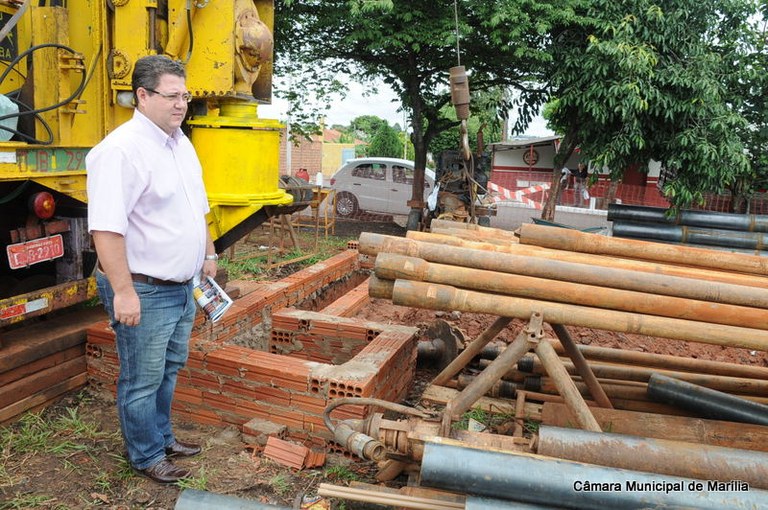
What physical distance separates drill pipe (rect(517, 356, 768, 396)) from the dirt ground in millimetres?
1386

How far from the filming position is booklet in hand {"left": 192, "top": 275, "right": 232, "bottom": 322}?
3201 millimetres

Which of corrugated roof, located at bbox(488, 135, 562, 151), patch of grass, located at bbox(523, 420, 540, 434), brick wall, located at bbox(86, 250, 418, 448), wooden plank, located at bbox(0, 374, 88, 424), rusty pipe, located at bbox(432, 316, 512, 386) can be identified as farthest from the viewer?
corrugated roof, located at bbox(488, 135, 562, 151)

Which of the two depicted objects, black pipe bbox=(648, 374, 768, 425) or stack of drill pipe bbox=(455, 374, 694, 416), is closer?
black pipe bbox=(648, 374, 768, 425)

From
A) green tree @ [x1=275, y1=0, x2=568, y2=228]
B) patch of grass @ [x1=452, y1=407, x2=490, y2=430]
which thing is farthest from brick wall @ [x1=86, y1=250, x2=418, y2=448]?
green tree @ [x1=275, y1=0, x2=568, y2=228]

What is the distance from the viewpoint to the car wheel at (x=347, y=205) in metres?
16.2

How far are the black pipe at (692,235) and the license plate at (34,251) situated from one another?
5.54 metres

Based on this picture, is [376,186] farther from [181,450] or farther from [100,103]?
[181,450]

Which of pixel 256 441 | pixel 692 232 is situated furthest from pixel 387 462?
pixel 692 232

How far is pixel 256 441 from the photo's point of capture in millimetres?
3465

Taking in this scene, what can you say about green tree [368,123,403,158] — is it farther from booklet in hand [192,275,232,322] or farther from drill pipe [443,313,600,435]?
drill pipe [443,313,600,435]

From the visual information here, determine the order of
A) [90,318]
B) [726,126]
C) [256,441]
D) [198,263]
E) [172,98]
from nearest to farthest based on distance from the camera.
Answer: [172,98], [198,263], [256,441], [90,318], [726,126]

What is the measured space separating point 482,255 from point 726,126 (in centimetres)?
776

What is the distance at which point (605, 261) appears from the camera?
3152mm

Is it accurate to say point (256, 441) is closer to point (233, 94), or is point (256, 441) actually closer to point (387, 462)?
point (387, 462)
